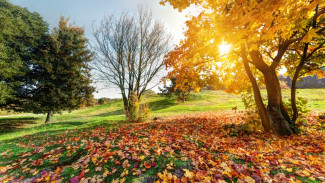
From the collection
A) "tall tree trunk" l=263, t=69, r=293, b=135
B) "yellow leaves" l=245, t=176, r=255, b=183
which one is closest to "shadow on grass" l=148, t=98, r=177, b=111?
"tall tree trunk" l=263, t=69, r=293, b=135

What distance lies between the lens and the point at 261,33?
12.3ft

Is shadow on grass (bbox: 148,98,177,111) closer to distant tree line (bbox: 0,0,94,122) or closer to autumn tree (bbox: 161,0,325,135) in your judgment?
distant tree line (bbox: 0,0,94,122)

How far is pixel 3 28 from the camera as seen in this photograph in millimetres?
10094

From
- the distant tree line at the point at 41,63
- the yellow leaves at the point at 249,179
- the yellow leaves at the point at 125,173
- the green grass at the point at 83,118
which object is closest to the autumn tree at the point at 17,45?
the distant tree line at the point at 41,63

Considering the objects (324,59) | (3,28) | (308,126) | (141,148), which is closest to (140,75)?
(141,148)

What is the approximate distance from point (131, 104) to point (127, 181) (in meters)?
7.13

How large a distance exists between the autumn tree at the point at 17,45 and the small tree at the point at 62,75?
0.93 meters

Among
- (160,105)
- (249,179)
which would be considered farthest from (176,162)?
(160,105)

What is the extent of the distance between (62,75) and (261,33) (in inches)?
656

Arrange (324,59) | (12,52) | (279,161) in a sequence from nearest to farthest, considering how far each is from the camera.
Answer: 1. (279,161)
2. (324,59)
3. (12,52)

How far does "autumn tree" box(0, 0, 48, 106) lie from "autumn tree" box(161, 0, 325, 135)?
13344 mm

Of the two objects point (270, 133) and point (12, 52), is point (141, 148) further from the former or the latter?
point (12, 52)

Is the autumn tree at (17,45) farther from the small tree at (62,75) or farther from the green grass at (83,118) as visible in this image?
the green grass at (83,118)

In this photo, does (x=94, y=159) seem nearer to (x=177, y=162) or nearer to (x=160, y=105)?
(x=177, y=162)
